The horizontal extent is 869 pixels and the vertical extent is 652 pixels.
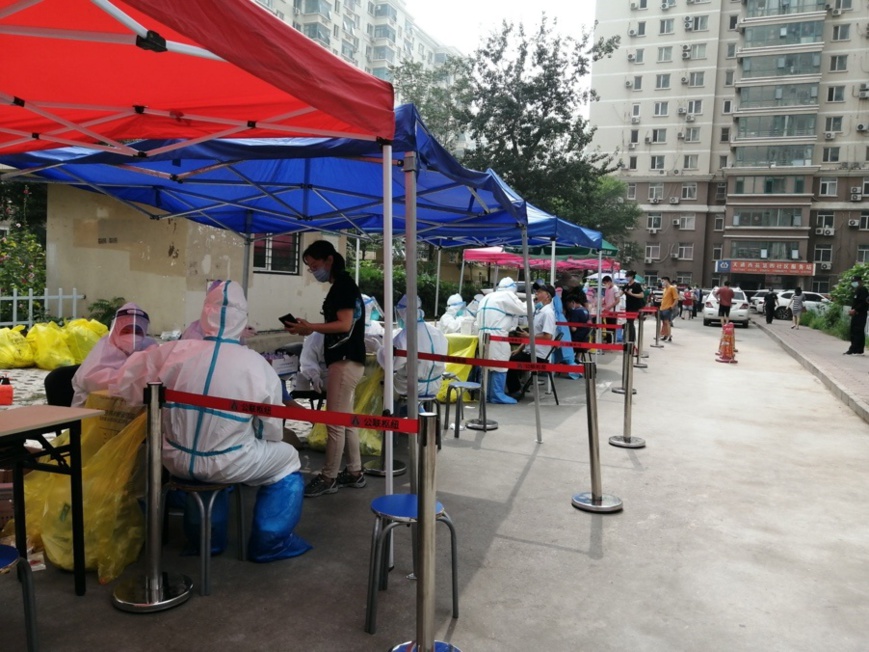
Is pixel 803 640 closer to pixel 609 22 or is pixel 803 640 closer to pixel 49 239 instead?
pixel 49 239

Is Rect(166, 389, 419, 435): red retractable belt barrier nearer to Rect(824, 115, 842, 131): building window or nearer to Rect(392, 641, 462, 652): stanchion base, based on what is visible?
Rect(392, 641, 462, 652): stanchion base

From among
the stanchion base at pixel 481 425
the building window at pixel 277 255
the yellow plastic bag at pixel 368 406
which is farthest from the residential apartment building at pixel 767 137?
the yellow plastic bag at pixel 368 406

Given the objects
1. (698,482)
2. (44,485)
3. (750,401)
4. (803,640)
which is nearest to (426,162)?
(44,485)

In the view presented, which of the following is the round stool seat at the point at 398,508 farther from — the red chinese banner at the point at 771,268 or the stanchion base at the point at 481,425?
the red chinese banner at the point at 771,268

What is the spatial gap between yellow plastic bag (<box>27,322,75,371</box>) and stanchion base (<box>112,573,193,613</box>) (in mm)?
6631

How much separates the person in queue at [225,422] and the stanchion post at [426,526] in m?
1.10

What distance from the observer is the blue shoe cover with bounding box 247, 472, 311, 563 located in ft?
11.6

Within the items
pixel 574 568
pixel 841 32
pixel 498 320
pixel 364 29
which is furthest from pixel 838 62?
pixel 574 568

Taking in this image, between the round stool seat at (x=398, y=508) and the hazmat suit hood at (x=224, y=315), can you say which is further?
the hazmat suit hood at (x=224, y=315)

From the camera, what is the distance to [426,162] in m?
3.79

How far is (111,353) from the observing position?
13.1ft

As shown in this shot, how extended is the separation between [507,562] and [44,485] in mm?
2677

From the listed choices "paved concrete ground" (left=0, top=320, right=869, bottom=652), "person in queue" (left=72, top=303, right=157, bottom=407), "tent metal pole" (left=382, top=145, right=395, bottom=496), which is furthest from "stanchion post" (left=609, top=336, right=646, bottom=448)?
"person in queue" (left=72, top=303, right=157, bottom=407)

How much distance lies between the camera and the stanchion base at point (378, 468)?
5.24m
